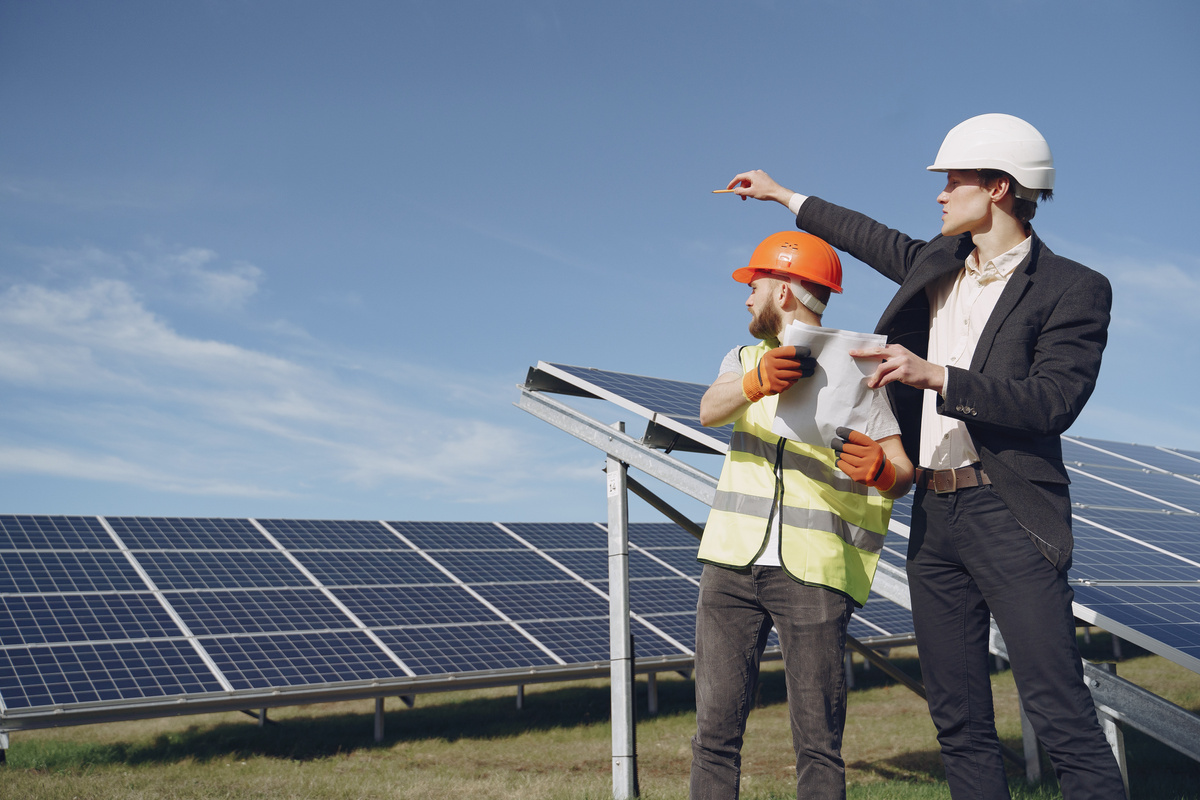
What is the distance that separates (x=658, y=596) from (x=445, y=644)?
3401 mm

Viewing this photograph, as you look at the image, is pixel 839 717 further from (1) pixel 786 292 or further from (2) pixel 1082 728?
(1) pixel 786 292

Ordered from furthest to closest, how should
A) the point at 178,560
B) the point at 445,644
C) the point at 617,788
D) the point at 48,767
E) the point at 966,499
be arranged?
the point at 178,560
the point at 445,644
the point at 48,767
the point at 617,788
the point at 966,499

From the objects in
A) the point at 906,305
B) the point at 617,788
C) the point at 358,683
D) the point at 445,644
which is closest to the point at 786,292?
the point at 906,305

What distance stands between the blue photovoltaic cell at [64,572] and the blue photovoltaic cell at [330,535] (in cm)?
207

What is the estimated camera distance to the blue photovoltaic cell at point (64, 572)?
30.5 ft

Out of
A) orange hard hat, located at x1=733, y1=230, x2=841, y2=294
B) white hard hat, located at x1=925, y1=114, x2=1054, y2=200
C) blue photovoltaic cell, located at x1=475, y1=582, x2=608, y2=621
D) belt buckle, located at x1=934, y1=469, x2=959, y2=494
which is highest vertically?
white hard hat, located at x1=925, y1=114, x2=1054, y2=200

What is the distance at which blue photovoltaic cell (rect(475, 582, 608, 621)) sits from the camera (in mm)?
10781

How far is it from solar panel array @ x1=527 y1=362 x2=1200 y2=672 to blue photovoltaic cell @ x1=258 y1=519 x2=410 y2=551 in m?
6.28

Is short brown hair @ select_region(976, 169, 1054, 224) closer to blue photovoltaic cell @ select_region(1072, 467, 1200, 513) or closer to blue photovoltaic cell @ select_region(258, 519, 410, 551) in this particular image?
blue photovoltaic cell @ select_region(1072, 467, 1200, 513)

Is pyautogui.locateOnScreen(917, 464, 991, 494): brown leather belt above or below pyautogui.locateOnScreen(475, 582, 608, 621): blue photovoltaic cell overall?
above

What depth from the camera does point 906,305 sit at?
117 inches

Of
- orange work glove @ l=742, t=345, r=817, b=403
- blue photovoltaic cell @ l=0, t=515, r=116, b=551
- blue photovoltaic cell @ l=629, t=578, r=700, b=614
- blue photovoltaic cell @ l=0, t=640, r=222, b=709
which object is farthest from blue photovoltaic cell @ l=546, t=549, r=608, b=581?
orange work glove @ l=742, t=345, r=817, b=403

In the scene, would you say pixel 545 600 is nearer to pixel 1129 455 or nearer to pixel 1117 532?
pixel 1117 532

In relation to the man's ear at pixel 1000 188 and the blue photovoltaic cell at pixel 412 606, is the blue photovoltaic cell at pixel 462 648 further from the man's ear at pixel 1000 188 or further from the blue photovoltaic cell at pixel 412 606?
the man's ear at pixel 1000 188
